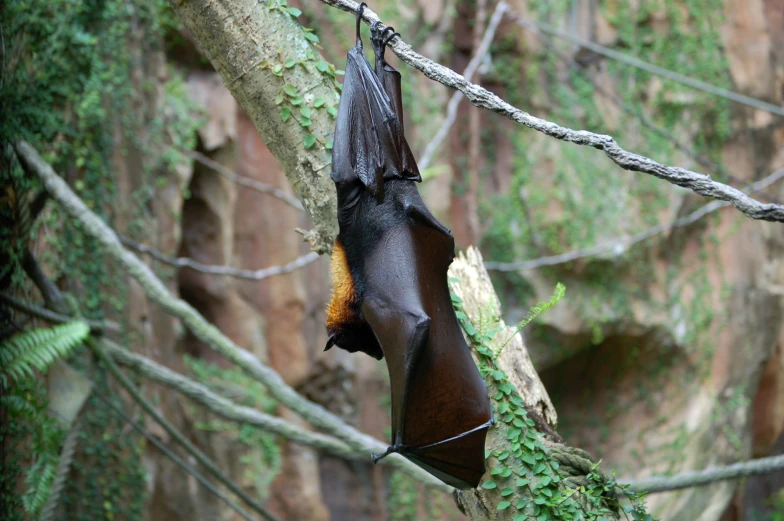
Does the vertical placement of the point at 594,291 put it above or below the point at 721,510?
above

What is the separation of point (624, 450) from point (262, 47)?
5392 mm

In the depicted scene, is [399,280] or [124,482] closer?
[399,280]

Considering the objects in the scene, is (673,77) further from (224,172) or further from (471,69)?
(224,172)

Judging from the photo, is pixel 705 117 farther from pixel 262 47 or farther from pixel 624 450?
pixel 262 47

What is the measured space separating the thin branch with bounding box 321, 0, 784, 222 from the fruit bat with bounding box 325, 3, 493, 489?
14 cm

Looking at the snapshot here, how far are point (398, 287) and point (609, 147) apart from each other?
53cm

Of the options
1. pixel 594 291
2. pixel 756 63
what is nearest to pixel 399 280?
pixel 594 291

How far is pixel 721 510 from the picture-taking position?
18.7 feet

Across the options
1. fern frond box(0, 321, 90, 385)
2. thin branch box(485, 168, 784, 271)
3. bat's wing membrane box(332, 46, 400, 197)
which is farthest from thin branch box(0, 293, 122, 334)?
thin branch box(485, 168, 784, 271)

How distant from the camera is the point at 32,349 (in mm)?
2248

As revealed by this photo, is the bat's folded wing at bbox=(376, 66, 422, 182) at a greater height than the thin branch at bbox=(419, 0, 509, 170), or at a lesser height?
lesser

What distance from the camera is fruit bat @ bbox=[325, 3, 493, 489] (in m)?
1.50

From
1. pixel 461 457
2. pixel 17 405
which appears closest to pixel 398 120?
pixel 461 457

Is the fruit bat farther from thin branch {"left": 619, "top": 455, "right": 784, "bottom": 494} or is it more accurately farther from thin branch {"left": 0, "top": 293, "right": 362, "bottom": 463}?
thin branch {"left": 619, "top": 455, "right": 784, "bottom": 494}
